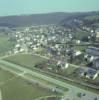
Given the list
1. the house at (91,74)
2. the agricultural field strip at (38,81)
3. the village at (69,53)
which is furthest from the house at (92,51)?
the agricultural field strip at (38,81)

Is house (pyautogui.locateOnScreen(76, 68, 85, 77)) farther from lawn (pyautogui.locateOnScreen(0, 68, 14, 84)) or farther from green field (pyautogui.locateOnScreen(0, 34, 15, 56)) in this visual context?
green field (pyautogui.locateOnScreen(0, 34, 15, 56))

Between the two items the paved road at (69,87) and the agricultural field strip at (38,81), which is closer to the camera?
the paved road at (69,87)

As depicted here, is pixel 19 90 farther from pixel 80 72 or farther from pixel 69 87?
pixel 80 72

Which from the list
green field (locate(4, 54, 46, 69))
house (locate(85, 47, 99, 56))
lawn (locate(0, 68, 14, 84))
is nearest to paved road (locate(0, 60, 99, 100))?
green field (locate(4, 54, 46, 69))

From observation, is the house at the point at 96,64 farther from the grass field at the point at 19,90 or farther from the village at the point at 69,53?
the grass field at the point at 19,90

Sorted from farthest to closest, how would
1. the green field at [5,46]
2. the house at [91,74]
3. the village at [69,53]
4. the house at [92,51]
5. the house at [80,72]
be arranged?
the green field at [5,46] → the house at [92,51] → the village at [69,53] → the house at [80,72] → the house at [91,74]

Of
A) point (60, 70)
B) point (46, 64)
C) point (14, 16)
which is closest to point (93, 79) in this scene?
point (60, 70)
